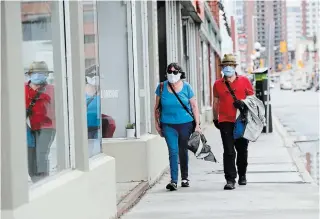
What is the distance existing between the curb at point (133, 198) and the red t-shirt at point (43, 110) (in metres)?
1.96

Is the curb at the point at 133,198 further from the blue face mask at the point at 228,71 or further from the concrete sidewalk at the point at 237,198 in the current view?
the blue face mask at the point at 228,71

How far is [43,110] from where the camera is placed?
5.77 metres

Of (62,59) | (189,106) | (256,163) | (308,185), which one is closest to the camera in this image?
(62,59)

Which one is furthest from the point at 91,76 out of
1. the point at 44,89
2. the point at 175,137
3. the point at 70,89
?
the point at 175,137

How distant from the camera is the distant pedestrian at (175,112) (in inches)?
360

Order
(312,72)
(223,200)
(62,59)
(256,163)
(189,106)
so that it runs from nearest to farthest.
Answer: (62,59) → (223,200) → (189,106) → (256,163) → (312,72)

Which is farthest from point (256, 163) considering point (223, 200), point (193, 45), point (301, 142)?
point (193, 45)

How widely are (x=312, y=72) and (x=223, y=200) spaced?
128744 millimetres

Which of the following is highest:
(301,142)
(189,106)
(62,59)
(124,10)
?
(124,10)

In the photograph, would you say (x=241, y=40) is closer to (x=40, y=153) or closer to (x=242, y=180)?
(x=242, y=180)

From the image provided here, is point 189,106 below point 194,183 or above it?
above

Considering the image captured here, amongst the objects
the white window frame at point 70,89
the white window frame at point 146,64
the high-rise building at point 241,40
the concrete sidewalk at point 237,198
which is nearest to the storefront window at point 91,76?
the white window frame at point 70,89

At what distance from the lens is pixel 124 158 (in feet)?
31.4

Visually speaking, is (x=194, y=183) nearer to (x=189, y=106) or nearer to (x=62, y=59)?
(x=189, y=106)
